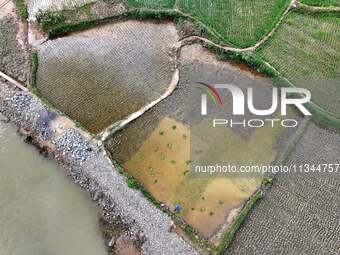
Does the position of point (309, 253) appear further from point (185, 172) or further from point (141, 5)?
point (141, 5)

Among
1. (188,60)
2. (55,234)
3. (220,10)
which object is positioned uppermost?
(220,10)

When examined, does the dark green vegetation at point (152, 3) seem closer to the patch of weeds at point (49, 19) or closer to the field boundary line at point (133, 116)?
the patch of weeds at point (49, 19)

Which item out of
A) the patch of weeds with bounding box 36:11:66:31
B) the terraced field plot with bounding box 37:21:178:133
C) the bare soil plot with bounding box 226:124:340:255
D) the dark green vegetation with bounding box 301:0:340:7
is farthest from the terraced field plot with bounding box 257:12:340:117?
the patch of weeds with bounding box 36:11:66:31

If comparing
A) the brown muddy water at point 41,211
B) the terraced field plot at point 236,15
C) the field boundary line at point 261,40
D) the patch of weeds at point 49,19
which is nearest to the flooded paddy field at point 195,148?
the field boundary line at point 261,40

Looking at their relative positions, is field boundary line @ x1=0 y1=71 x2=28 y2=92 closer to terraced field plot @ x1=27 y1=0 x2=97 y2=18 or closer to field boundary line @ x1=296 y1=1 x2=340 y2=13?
terraced field plot @ x1=27 y1=0 x2=97 y2=18

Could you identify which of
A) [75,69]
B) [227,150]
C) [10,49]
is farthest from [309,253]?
[10,49]

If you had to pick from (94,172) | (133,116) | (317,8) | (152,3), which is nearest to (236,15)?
(317,8)
